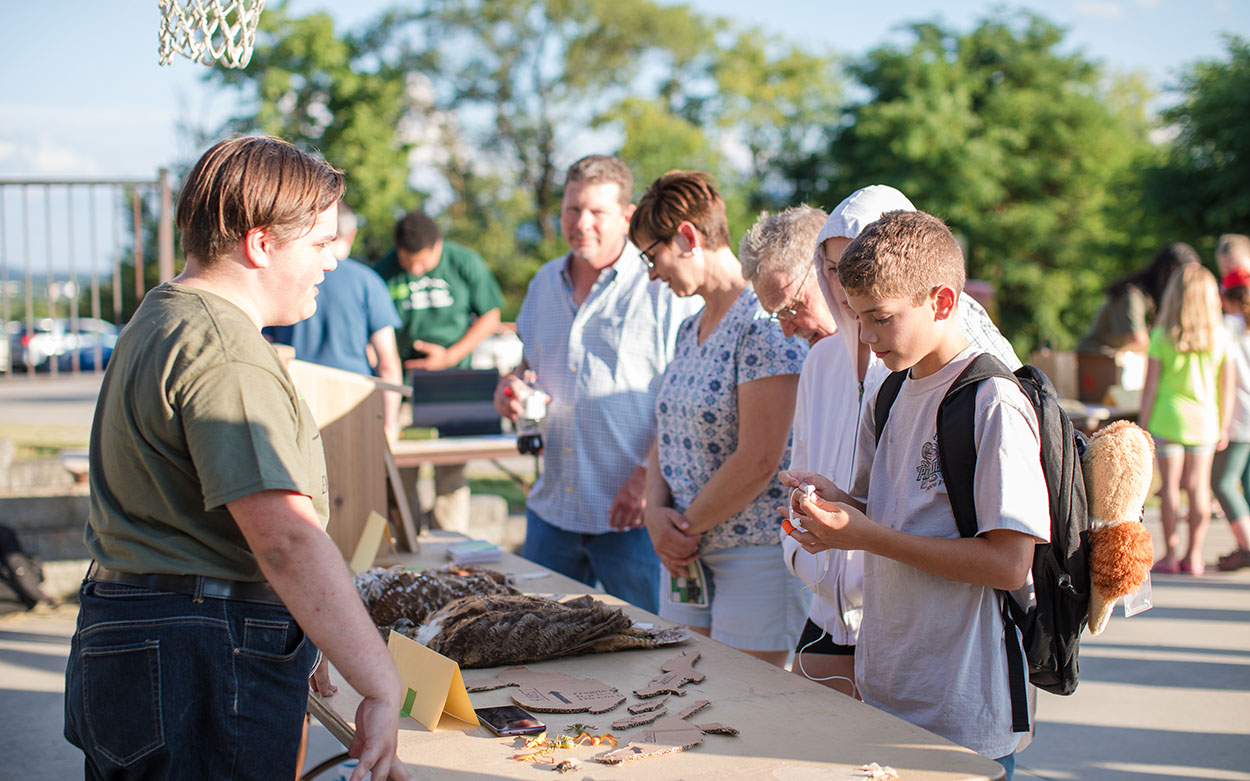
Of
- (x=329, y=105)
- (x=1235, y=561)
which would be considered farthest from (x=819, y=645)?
(x=329, y=105)

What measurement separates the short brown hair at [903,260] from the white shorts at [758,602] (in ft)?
3.38

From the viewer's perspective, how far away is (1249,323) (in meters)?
5.88

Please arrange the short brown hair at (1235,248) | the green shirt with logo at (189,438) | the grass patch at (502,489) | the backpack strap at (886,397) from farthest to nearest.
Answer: the grass patch at (502,489), the short brown hair at (1235,248), the backpack strap at (886,397), the green shirt with logo at (189,438)

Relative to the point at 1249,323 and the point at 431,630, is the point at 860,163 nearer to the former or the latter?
the point at 1249,323

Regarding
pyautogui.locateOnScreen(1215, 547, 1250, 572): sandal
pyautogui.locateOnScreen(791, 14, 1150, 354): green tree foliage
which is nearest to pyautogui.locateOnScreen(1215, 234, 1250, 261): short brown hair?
pyautogui.locateOnScreen(1215, 547, 1250, 572): sandal

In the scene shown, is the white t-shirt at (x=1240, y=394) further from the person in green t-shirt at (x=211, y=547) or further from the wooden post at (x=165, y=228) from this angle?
the wooden post at (x=165, y=228)

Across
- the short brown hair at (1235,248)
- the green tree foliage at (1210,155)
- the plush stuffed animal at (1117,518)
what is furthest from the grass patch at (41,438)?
the green tree foliage at (1210,155)

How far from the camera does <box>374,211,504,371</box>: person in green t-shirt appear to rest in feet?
18.3

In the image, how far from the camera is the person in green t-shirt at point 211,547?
51.1 inches

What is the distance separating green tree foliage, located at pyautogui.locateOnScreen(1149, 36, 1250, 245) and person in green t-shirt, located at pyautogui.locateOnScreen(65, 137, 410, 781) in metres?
18.5

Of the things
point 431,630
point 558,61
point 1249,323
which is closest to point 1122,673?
point 1249,323

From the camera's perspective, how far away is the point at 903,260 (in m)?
1.64

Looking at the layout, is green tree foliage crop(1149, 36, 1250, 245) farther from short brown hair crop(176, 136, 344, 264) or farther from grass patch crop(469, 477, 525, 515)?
short brown hair crop(176, 136, 344, 264)

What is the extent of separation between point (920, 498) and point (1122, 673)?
3316mm
